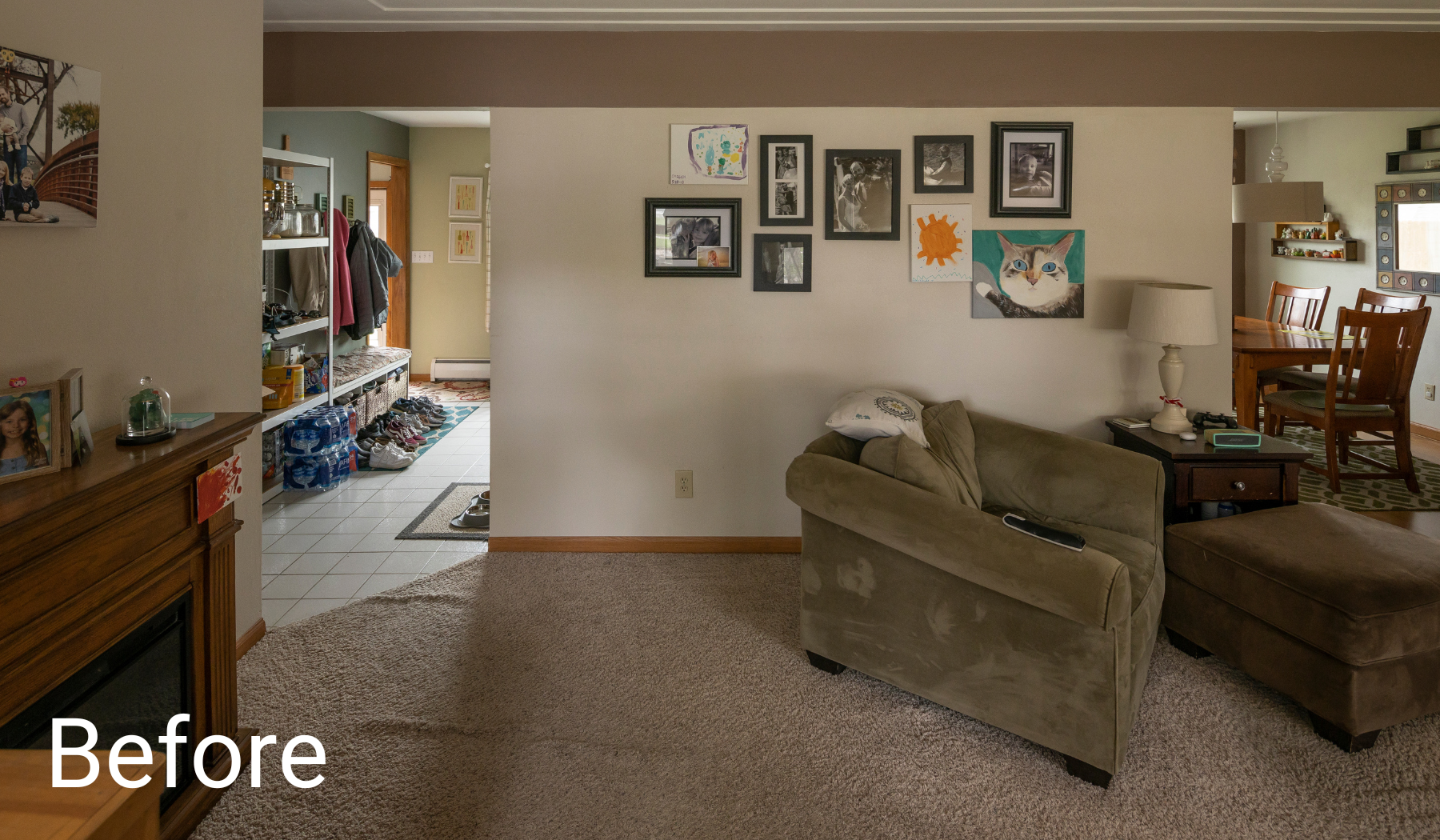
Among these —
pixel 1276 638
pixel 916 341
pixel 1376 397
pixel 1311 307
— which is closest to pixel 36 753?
pixel 1276 638

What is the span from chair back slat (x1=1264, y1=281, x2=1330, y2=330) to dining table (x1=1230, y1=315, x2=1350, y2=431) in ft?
2.87

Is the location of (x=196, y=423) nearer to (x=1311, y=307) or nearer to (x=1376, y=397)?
(x=1376, y=397)

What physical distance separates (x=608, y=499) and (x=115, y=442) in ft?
7.17

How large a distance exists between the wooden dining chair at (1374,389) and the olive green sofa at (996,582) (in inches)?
111

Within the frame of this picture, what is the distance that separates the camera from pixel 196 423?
211 centimetres

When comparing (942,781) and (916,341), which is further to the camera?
(916,341)

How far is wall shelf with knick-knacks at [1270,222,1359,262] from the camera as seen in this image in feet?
21.6

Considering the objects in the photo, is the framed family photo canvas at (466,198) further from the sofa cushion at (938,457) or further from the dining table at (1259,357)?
the dining table at (1259,357)

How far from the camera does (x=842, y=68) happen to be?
12.1 feet

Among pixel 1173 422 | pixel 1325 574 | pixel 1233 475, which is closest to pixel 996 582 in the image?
pixel 1325 574

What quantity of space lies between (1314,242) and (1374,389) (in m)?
2.83

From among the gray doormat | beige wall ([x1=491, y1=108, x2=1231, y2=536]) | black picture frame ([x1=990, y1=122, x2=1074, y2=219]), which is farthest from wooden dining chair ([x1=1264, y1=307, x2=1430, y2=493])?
the gray doormat

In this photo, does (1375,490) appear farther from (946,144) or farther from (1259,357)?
(946,144)

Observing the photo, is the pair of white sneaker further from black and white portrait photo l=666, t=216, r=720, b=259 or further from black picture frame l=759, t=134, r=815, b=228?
black picture frame l=759, t=134, r=815, b=228
